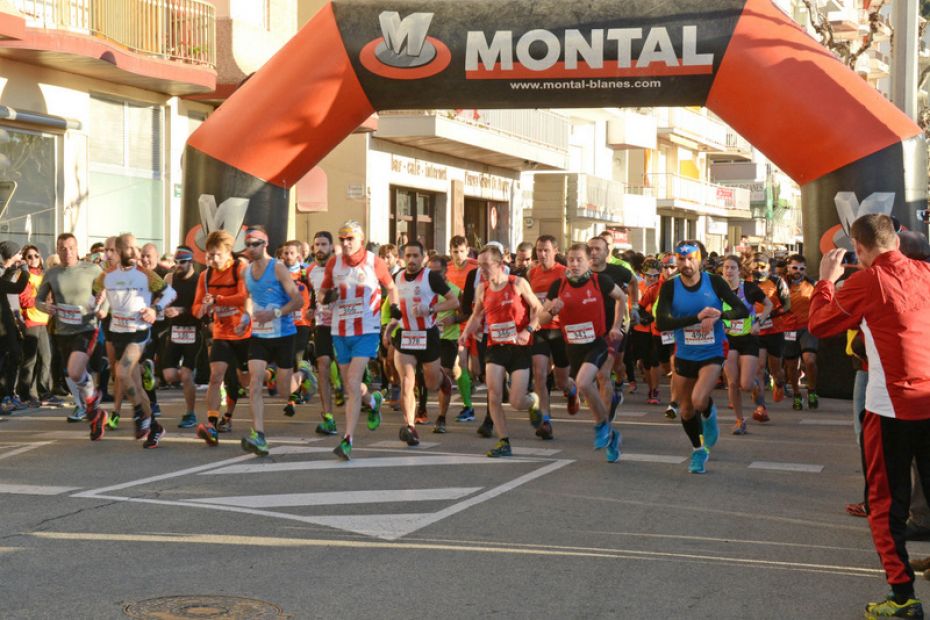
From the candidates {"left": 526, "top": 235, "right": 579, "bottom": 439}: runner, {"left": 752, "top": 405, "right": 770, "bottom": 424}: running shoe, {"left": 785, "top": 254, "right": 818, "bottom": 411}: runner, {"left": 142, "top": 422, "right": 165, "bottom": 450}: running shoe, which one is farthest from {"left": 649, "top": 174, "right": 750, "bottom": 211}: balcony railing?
{"left": 142, "top": 422, "right": 165, "bottom": 450}: running shoe

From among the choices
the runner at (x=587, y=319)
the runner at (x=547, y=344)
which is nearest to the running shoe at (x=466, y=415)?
the runner at (x=547, y=344)

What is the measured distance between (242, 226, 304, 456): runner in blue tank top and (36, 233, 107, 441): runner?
1.93 meters

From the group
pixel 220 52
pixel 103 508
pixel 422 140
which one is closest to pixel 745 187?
pixel 422 140

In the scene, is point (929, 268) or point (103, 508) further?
point (103, 508)

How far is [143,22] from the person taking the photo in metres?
21.4

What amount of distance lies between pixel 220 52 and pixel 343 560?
17.9m

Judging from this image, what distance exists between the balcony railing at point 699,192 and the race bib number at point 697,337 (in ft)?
152

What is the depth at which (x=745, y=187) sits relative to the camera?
232 feet

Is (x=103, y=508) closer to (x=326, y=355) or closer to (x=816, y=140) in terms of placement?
(x=326, y=355)

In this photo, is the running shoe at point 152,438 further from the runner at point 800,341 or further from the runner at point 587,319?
the runner at point 800,341

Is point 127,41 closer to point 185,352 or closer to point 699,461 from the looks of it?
point 185,352

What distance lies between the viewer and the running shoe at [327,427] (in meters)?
12.6

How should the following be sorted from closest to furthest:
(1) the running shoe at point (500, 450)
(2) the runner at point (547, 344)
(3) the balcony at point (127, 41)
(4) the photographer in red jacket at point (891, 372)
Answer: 1. (4) the photographer in red jacket at point (891, 372)
2. (1) the running shoe at point (500, 450)
3. (2) the runner at point (547, 344)
4. (3) the balcony at point (127, 41)

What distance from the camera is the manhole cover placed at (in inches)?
229
